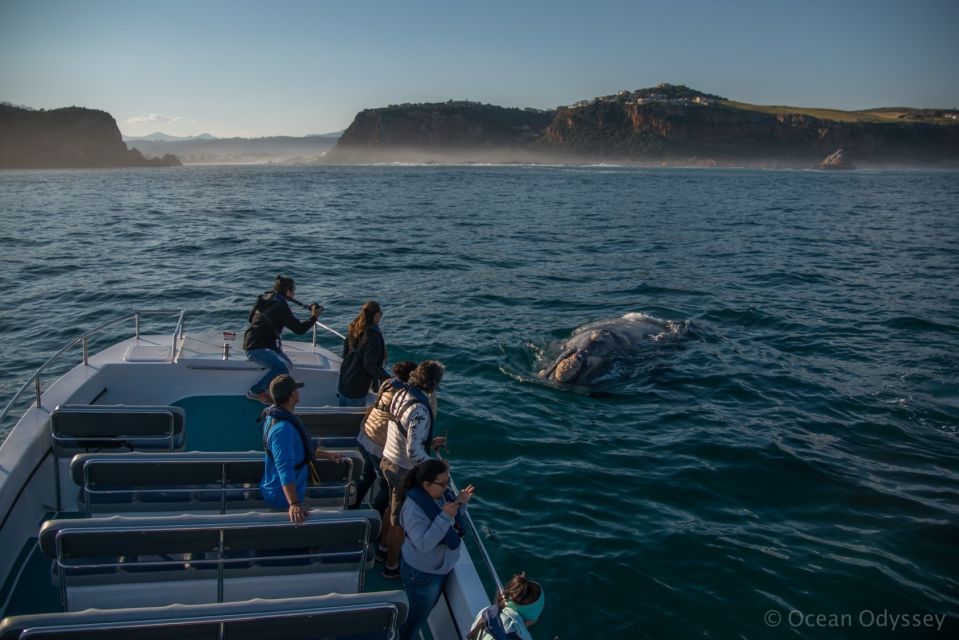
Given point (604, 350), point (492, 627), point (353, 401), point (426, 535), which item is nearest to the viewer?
point (492, 627)

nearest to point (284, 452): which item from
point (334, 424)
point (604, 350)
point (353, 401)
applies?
point (334, 424)

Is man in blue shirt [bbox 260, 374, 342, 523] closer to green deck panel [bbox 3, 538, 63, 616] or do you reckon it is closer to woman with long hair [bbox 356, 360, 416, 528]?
woman with long hair [bbox 356, 360, 416, 528]

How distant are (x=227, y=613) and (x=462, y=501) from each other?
1920 millimetres

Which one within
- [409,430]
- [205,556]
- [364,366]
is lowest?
[205,556]

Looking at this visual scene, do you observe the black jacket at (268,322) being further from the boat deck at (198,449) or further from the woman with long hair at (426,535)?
the woman with long hair at (426,535)

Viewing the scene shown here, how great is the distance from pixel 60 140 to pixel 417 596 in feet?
583

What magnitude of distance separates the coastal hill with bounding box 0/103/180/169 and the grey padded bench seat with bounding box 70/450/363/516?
16598 centimetres

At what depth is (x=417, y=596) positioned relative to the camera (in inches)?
225

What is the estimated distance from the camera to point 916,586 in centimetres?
871

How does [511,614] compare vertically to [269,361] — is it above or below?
below

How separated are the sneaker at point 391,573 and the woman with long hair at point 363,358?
2.27 metres

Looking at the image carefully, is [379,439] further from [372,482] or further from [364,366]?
[364,366]

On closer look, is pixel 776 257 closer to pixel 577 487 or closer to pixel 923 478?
pixel 923 478

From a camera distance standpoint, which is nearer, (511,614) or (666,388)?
(511,614)
